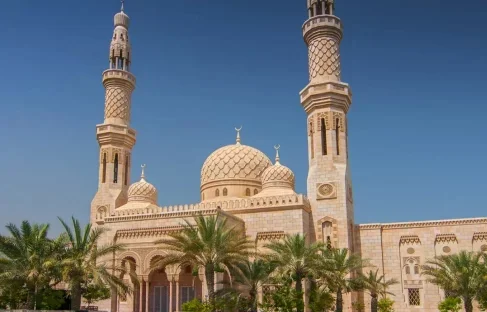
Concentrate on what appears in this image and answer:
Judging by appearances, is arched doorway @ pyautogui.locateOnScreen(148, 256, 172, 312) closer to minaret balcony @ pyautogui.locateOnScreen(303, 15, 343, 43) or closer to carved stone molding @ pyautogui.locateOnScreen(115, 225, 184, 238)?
carved stone molding @ pyautogui.locateOnScreen(115, 225, 184, 238)

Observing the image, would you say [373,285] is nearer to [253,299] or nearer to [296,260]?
[296,260]

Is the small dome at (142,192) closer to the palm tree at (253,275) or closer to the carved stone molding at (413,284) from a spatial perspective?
the palm tree at (253,275)

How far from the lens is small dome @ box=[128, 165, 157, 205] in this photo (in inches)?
1244

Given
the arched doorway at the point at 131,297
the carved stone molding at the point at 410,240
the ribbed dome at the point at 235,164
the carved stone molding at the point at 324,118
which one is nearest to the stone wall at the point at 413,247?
the carved stone molding at the point at 410,240

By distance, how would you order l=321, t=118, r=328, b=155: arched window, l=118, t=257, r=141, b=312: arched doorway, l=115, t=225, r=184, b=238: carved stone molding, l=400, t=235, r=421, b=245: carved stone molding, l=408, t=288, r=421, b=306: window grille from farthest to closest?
l=321, t=118, r=328, b=155: arched window → l=400, t=235, r=421, b=245: carved stone molding → l=408, t=288, r=421, b=306: window grille → l=118, t=257, r=141, b=312: arched doorway → l=115, t=225, r=184, b=238: carved stone molding

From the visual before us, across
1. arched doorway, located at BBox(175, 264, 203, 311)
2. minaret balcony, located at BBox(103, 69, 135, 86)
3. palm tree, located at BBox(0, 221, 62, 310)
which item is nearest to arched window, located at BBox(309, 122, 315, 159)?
arched doorway, located at BBox(175, 264, 203, 311)

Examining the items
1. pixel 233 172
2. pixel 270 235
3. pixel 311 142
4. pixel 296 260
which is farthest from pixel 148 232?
pixel 311 142

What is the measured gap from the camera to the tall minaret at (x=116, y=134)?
32.3 m

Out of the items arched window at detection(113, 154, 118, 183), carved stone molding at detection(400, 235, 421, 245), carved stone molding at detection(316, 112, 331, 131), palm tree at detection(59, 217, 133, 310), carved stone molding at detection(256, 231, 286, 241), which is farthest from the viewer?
arched window at detection(113, 154, 118, 183)

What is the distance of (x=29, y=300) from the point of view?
1912 cm

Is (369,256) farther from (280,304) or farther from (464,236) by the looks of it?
(280,304)

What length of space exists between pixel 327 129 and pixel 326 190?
10.8ft

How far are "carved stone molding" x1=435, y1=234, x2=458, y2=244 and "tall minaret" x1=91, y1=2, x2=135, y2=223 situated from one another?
59.6ft

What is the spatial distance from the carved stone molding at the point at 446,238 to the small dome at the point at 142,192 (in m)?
16.3
